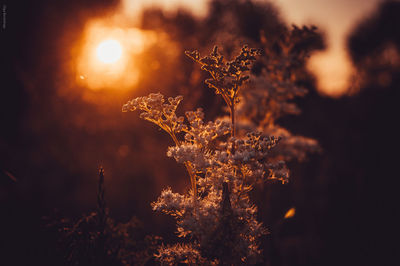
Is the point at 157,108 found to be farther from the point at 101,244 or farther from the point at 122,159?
the point at 122,159

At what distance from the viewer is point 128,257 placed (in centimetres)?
338

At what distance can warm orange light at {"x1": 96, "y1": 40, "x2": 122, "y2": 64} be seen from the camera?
8308 mm

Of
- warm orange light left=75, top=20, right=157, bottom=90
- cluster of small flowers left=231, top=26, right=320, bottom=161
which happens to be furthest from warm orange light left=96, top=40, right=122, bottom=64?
cluster of small flowers left=231, top=26, right=320, bottom=161

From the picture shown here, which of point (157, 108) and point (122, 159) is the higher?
point (122, 159)

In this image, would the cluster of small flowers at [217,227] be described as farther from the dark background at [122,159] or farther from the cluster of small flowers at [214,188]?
the dark background at [122,159]

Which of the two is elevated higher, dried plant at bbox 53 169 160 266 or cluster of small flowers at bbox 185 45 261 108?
cluster of small flowers at bbox 185 45 261 108

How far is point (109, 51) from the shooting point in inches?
349

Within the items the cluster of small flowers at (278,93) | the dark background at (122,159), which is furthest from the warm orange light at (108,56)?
the cluster of small flowers at (278,93)

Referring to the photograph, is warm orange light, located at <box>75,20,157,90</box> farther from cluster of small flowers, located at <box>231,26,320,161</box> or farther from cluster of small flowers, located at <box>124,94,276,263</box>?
cluster of small flowers, located at <box>124,94,276,263</box>

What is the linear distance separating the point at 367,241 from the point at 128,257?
5659 millimetres

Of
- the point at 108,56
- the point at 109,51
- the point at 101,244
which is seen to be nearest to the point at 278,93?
the point at 101,244

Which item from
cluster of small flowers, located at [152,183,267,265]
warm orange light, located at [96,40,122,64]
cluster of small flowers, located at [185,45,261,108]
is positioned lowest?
cluster of small flowers, located at [152,183,267,265]

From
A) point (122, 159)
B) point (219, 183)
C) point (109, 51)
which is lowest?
point (219, 183)

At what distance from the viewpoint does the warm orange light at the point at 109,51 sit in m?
8.31
